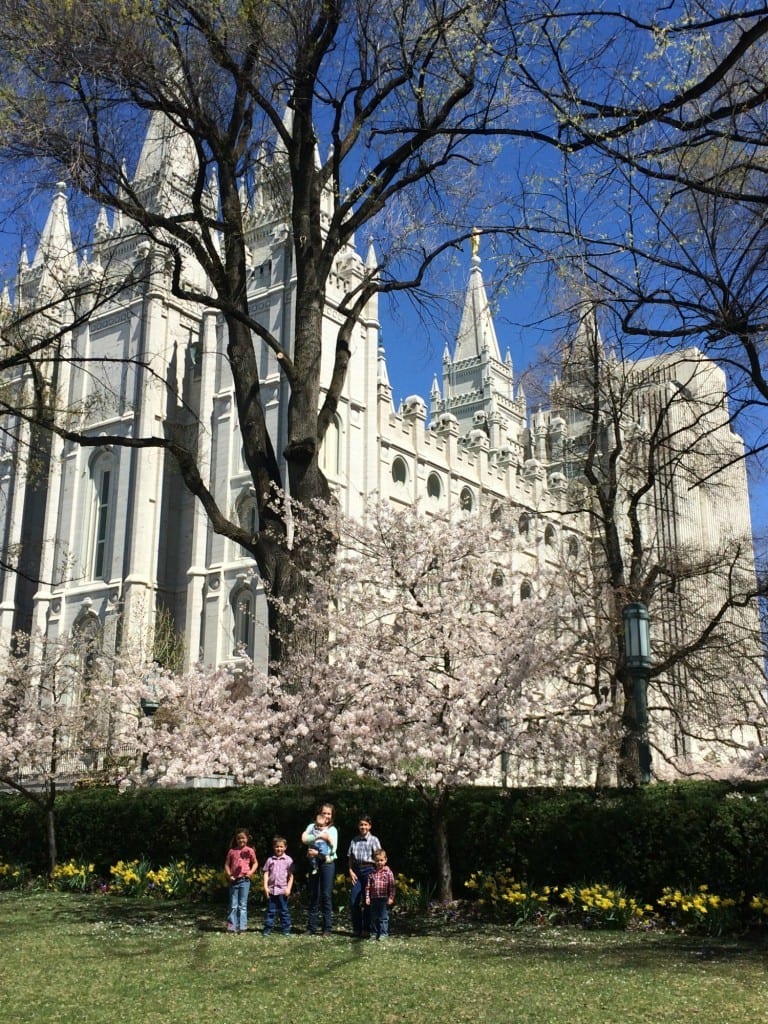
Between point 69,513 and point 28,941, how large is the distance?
120 ft

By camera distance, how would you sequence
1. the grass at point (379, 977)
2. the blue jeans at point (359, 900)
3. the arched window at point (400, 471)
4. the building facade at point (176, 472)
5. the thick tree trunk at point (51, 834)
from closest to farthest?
the grass at point (379, 977)
the blue jeans at point (359, 900)
the thick tree trunk at point (51, 834)
the building facade at point (176, 472)
the arched window at point (400, 471)

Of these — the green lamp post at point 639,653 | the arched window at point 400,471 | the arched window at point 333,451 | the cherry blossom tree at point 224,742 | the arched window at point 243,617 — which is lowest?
the cherry blossom tree at point 224,742

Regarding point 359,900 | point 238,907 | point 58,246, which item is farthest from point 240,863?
point 58,246

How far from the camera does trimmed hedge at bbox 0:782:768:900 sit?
10.7 meters

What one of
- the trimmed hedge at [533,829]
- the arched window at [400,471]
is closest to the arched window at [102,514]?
the arched window at [400,471]

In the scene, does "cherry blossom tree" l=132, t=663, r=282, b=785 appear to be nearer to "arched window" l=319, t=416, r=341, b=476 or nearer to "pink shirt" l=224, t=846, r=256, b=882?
"pink shirt" l=224, t=846, r=256, b=882

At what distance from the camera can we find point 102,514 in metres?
44.9

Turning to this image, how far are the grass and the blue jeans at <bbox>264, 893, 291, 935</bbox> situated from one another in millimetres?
195

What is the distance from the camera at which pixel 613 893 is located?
35.5 feet

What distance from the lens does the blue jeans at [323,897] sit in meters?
10.6

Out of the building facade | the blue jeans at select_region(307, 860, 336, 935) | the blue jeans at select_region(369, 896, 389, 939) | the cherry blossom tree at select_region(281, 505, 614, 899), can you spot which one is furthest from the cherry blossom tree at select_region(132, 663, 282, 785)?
the building facade

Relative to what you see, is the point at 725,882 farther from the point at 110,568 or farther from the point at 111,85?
the point at 110,568

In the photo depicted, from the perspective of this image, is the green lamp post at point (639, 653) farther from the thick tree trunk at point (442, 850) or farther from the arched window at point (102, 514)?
the arched window at point (102, 514)

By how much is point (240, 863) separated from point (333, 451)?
30.7 metres
